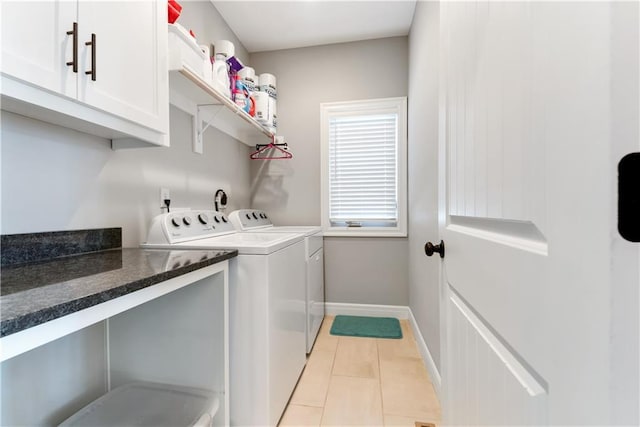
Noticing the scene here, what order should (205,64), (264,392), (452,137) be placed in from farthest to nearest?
(205,64) < (264,392) < (452,137)

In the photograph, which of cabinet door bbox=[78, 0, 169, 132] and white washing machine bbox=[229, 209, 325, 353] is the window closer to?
white washing machine bbox=[229, 209, 325, 353]

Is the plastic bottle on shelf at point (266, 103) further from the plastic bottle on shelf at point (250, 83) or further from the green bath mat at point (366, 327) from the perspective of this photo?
the green bath mat at point (366, 327)

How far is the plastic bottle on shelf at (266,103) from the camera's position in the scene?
7.52 ft

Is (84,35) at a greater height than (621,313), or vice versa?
(84,35)

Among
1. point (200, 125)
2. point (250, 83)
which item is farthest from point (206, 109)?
point (250, 83)

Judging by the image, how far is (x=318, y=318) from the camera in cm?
233

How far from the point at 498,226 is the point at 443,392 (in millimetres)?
691

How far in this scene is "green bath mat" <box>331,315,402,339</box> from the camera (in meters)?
2.29

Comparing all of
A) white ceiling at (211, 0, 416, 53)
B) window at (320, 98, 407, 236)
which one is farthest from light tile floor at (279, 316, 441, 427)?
white ceiling at (211, 0, 416, 53)

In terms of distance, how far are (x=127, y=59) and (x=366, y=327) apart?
239 cm

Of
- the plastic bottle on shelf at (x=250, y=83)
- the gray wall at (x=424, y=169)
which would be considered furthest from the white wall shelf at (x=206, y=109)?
the gray wall at (x=424, y=169)

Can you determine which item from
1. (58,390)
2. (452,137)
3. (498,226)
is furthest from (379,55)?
(58,390)

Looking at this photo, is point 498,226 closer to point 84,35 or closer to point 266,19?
point 84,35

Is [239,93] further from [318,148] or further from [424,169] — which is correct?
[424,169]
